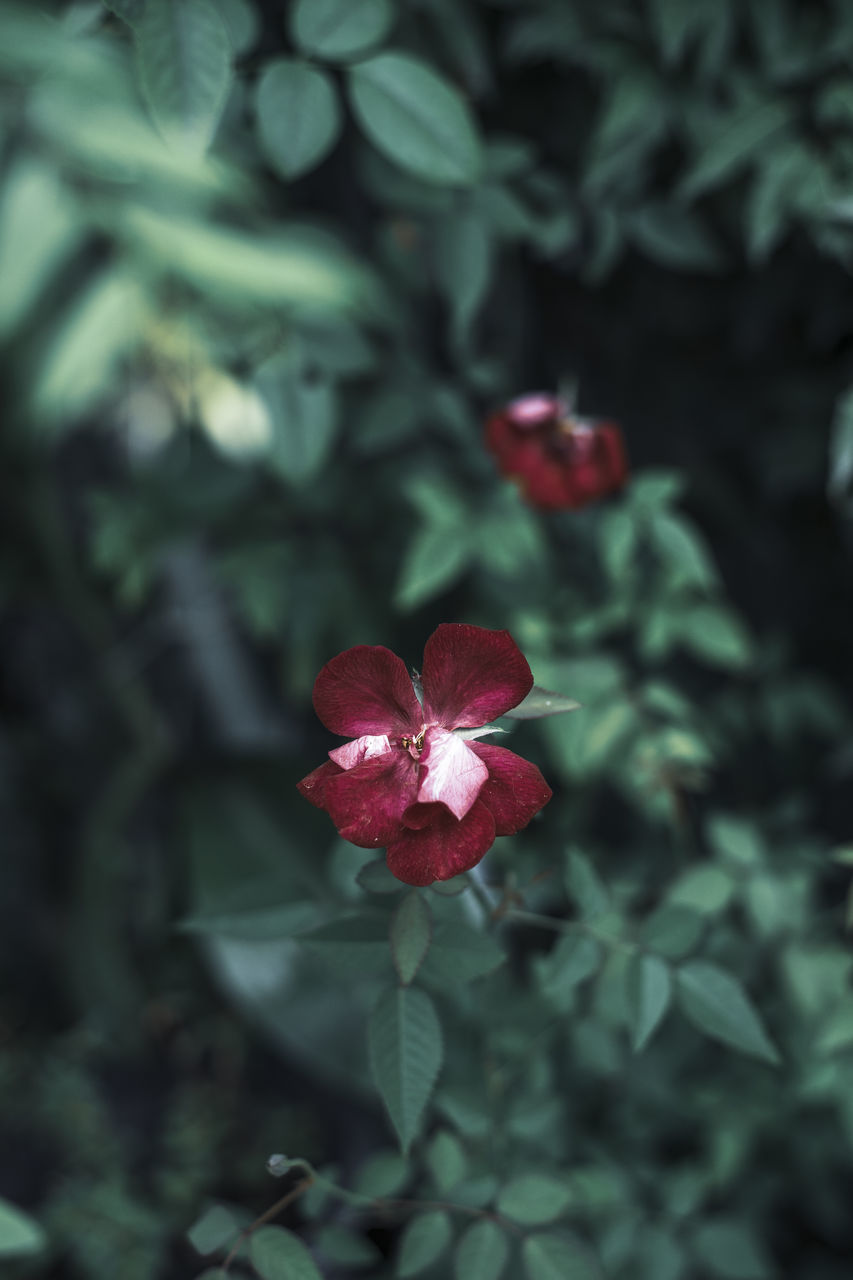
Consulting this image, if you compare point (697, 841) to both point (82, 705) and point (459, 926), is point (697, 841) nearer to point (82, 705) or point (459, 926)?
point (459, 926)

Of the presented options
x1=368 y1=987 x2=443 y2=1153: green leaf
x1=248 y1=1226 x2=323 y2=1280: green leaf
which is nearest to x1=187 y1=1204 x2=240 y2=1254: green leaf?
x1=248 y1=1226 x2=323 y2=1280: green leaf

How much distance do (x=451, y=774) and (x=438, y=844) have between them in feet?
0.11

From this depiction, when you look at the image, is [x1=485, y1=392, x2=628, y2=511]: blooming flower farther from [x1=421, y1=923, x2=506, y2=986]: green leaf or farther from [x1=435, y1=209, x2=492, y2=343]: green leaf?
[x1=421, y1=923, x2=506, y2=986]: green leaf

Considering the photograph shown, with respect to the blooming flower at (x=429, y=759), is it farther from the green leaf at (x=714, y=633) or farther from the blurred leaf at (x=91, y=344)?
the blurred leaf at (x=91, y=344)

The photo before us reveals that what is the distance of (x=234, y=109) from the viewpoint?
84cm

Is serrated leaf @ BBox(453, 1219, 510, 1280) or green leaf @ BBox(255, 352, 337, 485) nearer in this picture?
serrated leaf @ BBox(453, 1219, 510, 1280)

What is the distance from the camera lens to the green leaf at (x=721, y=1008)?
58 centimetres

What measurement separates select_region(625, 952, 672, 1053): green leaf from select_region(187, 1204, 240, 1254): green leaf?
0.86 feet

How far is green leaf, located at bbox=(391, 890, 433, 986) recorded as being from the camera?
451 millimetres

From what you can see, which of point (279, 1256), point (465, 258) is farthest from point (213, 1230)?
point (465, 258)

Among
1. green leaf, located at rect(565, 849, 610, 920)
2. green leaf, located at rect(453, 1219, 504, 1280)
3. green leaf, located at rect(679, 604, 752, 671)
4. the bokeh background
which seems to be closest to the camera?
green leaf, located at rect(453, 1219, 504, 1280)

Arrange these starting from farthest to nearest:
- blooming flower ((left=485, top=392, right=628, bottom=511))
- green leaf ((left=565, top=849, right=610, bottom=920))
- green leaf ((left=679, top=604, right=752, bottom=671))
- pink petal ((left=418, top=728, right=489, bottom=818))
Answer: green leaf ((left=679, top=604, right=752, bottom=671)) < blooming flower ((left=485, top=392, right=628, bottom=511)) < green leaf ((left=565, top=849, right=610, bottom=920)) < pink petal ((left=418, top=728, right=489, bottom=818))

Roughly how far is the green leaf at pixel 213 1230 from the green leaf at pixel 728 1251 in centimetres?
49

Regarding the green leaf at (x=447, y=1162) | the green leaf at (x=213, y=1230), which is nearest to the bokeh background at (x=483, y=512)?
the green leaf at (x=447, y=1162)
